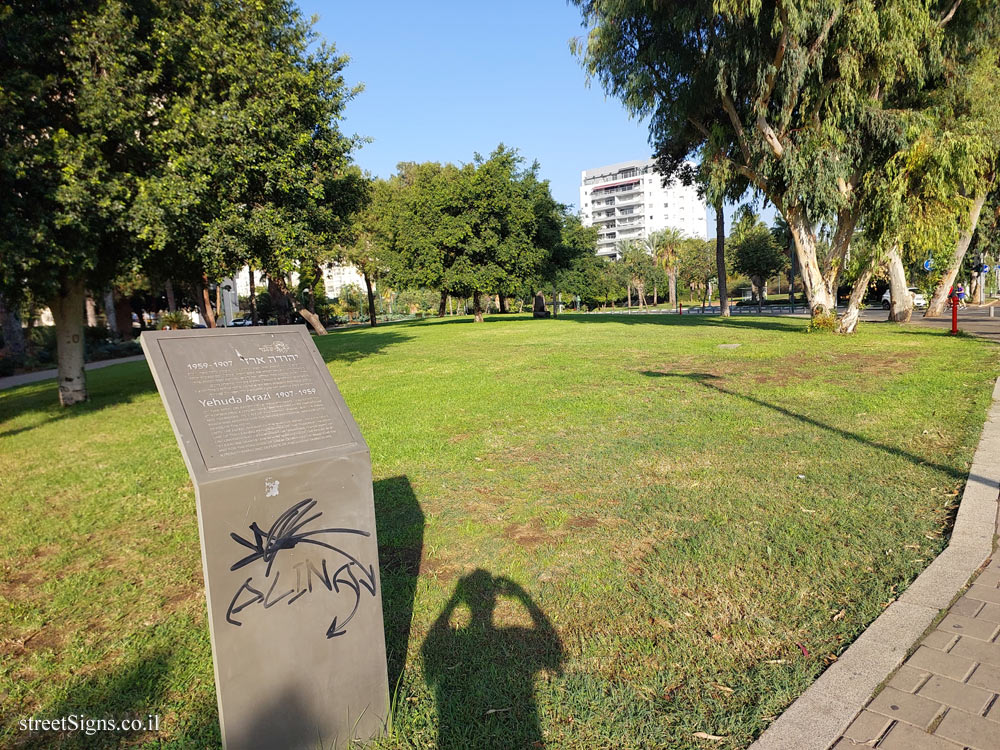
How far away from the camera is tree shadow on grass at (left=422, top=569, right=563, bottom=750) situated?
2.61 metres

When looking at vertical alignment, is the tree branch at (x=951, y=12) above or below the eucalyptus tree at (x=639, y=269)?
above

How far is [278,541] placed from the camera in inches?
90.9

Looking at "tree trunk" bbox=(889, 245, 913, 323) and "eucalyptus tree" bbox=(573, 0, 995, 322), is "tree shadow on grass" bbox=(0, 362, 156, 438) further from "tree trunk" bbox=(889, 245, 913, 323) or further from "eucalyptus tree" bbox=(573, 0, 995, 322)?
"tree trunk" bbox=(889, 245, 913, 323)

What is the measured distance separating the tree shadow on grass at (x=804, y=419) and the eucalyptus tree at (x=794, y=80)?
33.4ft

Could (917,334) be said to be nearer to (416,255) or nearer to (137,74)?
(137,74)

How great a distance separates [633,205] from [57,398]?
439 ft

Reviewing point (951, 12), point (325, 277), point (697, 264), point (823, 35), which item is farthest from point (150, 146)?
point (697, 264)

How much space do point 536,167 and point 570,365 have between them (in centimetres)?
3057

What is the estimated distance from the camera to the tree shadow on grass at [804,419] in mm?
5604

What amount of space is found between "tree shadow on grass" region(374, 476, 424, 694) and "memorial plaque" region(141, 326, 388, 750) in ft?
1.98

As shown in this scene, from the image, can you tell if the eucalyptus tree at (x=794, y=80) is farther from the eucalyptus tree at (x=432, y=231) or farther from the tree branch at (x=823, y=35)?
the eucalyptus tree at (x=432, y=231)

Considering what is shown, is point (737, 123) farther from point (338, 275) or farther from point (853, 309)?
point (338, 275)

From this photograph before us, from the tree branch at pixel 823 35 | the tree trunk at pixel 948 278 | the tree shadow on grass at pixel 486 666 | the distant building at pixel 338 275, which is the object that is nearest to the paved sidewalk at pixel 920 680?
the tree shadow on grass at pixel 486 666

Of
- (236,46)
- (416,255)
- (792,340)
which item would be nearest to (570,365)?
(792,340)
